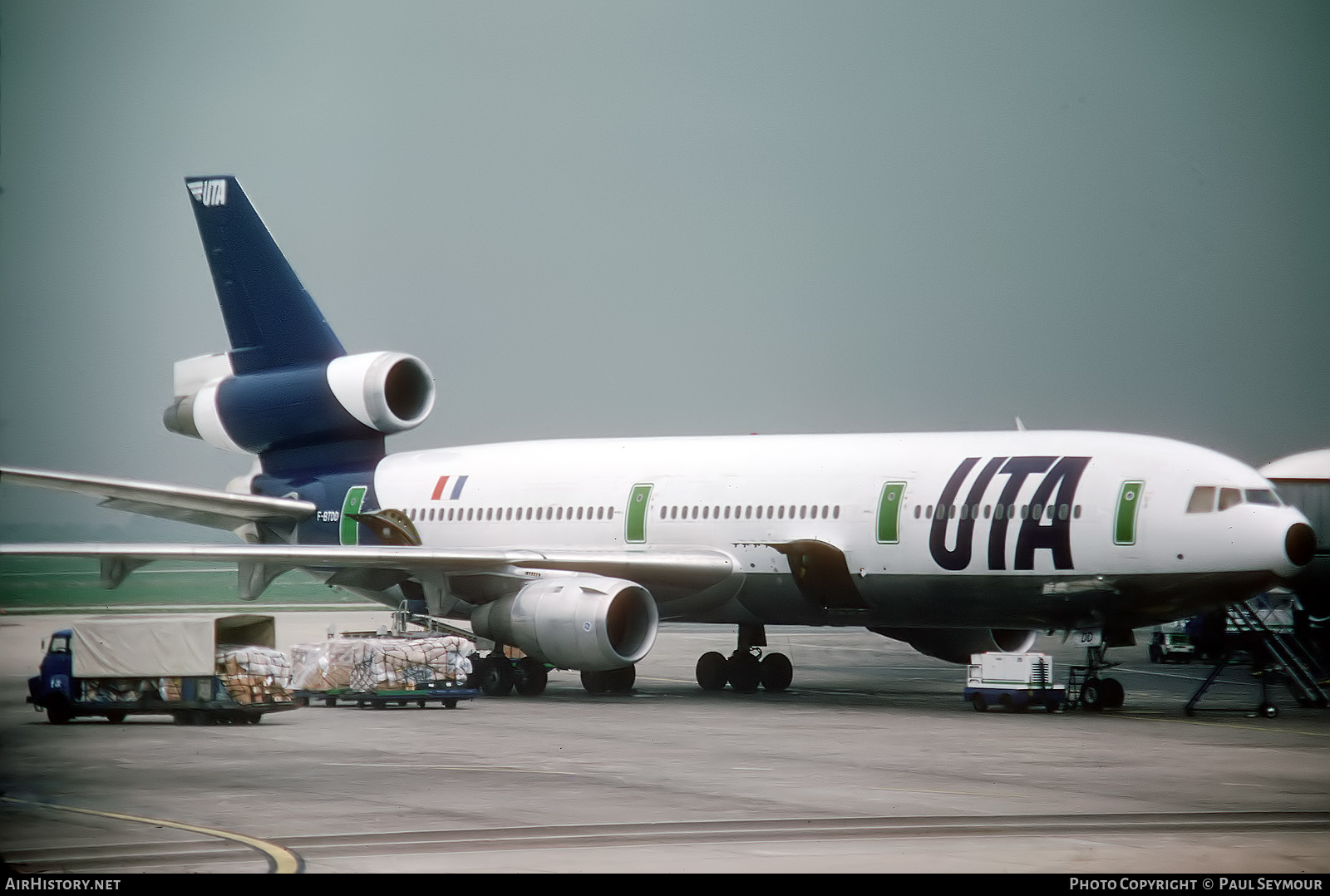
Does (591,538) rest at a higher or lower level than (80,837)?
higher

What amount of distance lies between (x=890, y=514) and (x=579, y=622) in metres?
4.74

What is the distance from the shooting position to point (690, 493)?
86.1 feet

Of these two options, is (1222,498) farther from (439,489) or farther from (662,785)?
(439,489)

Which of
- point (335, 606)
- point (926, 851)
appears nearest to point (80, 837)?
point (926, 851)

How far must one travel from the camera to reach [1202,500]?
2164 cm

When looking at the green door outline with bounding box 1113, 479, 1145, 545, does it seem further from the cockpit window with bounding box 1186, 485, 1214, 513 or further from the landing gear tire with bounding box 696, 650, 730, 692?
the landing gear tire with bounding box 696, 650, 730, 692

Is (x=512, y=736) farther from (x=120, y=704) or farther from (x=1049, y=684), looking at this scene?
(x=1049, y=684)

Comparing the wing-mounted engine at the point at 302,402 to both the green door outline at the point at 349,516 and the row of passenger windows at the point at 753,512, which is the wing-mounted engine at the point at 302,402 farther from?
the row of passenger windows at the point at 753,512

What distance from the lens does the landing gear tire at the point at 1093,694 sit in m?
22.9

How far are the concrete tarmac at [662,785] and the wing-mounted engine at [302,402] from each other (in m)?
6.45

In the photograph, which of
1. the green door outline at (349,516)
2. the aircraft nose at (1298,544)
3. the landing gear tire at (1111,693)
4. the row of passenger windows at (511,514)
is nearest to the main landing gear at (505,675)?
the row of passenger windows at (511,514)

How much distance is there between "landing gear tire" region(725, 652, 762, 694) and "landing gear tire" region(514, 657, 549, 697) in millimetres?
3355

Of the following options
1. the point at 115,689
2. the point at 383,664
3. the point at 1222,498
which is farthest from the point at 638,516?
the point at 1222,498
